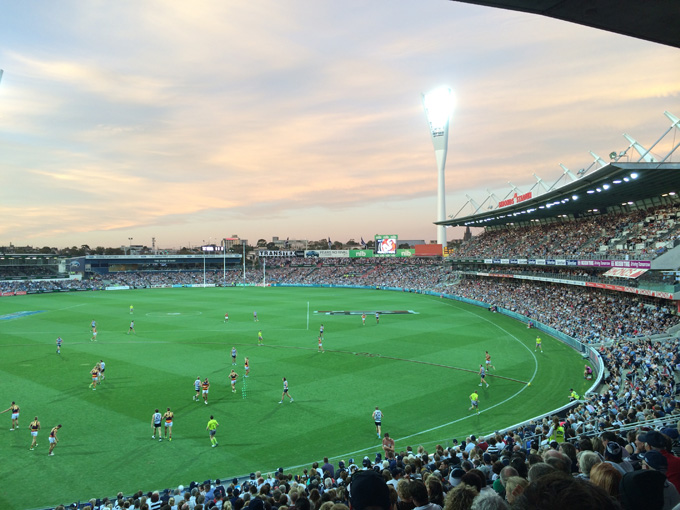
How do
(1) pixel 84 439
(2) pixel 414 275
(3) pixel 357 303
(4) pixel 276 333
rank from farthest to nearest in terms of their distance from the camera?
(2) pixel 414 275, (3) pixel 357 303, (4) pixel 276 333, (1) pixel 84 439

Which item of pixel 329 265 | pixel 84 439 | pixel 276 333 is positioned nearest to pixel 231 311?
pixel 276 333

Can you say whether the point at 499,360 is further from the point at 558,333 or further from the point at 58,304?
the point at 58,304

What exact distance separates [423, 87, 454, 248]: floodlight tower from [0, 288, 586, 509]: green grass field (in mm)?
71370

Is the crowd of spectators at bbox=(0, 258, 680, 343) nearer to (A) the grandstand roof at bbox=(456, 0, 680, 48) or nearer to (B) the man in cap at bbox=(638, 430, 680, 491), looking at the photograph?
(B) the man in cap at bbox=(638, 430, 680, 491)

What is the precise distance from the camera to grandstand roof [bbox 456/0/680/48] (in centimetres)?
536

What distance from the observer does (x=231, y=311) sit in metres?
60.4

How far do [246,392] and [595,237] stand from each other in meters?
42.5

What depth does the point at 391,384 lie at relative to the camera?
88.0ft

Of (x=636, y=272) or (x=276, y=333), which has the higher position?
(x=636, y=272)

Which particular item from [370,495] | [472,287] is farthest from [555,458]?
[472,287]

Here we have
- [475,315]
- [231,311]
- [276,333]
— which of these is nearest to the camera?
[276,333]

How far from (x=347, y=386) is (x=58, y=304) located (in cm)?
6177

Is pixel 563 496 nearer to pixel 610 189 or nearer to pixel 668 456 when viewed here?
pixel 668 456

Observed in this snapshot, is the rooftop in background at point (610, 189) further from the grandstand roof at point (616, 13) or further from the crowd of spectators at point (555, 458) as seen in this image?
the grandstand roof at point (616, 13)
